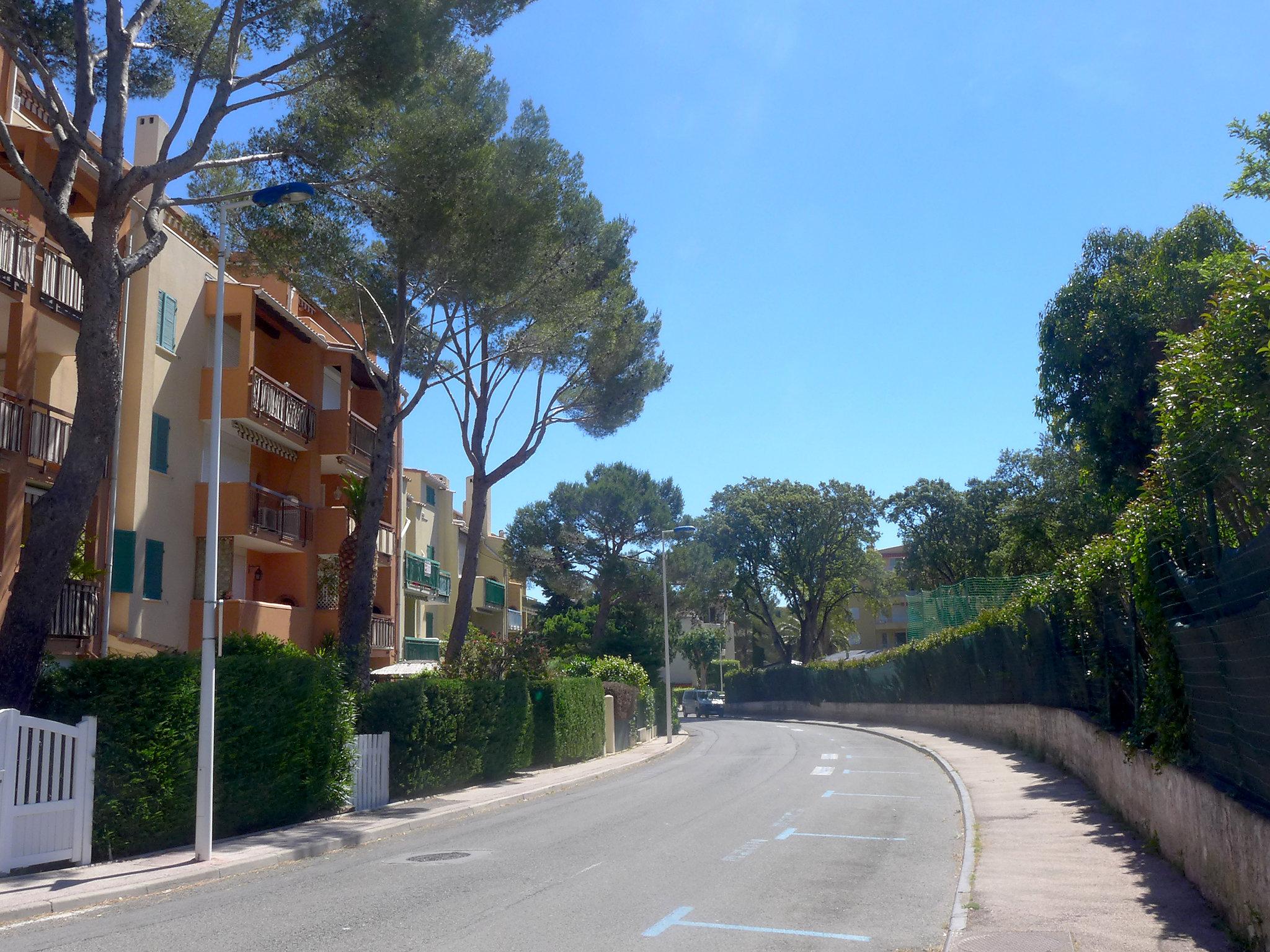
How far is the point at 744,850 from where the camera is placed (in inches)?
474

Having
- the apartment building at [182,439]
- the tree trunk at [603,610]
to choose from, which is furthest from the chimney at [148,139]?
the tree trunk at [603,610]

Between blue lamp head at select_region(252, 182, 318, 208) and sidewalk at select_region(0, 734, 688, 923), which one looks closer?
sidewalk at select_region(0, 734, 688, 923)

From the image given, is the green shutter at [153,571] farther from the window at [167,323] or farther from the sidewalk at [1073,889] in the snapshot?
the sidewalk at [1073,889]

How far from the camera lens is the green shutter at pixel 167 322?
68.1 feet

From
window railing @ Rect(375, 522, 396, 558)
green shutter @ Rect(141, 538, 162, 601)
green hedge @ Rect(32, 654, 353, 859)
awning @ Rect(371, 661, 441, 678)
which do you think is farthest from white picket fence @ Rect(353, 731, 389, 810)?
window railing @ Rect(375, 522, 396, 558)

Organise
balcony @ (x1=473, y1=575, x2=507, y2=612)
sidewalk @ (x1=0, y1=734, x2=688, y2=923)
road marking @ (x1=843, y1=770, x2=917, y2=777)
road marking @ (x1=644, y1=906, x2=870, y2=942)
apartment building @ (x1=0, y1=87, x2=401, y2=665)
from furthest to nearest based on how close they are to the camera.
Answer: balcony @ (x1=473, y1=575, x2=507, y2=612), road marking @ (x1=843, y1=770, x2=917, y2=777), apartment building @ (x1=0, y1=87, x2=401, y2=665), sidewalk @ (x1=0, y1=734, x2=688, y2=923), road marking @ (x1=644, y1=906, x2=870, y2=942)

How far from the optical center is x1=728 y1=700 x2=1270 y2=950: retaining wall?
266 inches

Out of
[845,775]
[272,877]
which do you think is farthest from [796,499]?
[272,877]

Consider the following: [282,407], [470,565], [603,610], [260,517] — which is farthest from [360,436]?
[603,610]

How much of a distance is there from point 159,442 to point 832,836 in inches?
594

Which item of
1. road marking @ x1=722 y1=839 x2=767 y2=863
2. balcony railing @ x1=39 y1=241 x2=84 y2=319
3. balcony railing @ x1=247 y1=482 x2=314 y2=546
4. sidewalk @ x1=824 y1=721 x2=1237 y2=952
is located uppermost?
balcony railing @ x1=39 y1=241 x2=84 y2=319

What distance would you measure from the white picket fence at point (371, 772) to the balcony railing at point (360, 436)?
11342mm

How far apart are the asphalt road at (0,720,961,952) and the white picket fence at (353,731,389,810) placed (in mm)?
1662

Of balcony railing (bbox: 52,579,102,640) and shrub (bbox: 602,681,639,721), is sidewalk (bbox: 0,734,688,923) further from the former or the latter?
shrub (bbox: 602,681,639,721)
